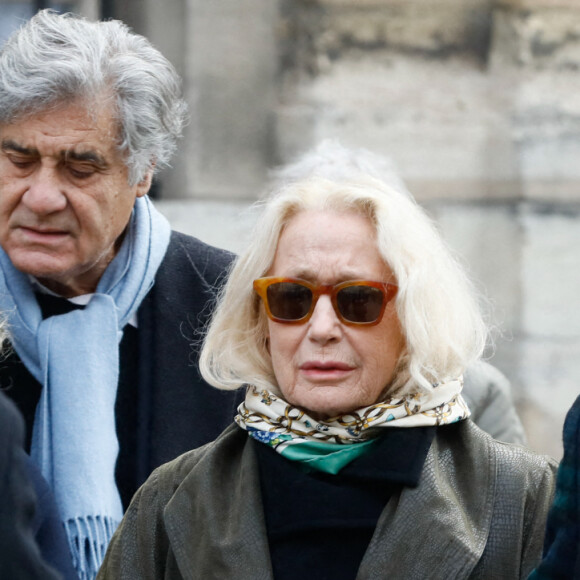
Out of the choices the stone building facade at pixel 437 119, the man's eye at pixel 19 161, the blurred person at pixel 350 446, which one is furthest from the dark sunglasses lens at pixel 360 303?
the stone building facade at pixel 437 119

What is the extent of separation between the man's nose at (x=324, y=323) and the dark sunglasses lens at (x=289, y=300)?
0.03 metres

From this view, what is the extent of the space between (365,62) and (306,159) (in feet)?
4.11

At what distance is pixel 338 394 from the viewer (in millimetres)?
2855

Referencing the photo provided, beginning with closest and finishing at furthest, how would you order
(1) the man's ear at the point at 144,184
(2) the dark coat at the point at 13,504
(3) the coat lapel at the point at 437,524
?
(2) the dark coat at the point at 13,504
(3) the coat lapel at the point at 437,524
(1) the man's ear at the point at 144,184

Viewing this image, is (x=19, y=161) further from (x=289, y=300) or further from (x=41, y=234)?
(x=289, y=300)

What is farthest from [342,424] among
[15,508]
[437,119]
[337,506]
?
[437,119]

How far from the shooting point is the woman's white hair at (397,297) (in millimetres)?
2865

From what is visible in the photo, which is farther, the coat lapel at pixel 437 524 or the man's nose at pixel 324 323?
the man's nose at pixel 324 323

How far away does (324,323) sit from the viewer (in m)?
2.84

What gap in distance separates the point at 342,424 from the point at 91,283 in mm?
1076

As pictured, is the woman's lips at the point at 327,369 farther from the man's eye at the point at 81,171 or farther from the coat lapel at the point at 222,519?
the man's eye at the point at 81,171

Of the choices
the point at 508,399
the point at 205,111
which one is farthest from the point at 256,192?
the point at 508,399

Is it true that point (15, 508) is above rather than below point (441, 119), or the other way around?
below

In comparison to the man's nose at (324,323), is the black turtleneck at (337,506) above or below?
below
